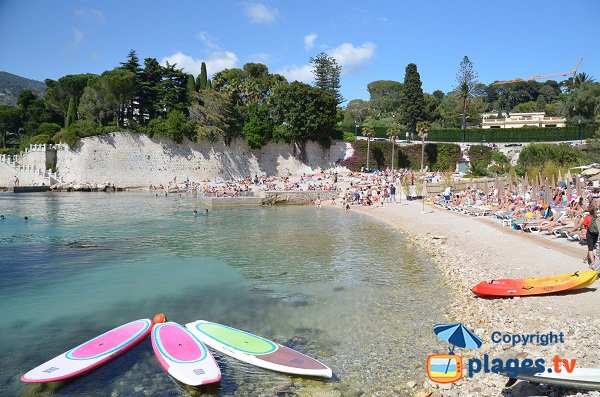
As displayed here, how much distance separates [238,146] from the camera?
47.8 m

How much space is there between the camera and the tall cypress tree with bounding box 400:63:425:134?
5150cm

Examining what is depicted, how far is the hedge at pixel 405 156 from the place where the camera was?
4897 centimetres

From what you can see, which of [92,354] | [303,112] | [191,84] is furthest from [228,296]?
[191,84]

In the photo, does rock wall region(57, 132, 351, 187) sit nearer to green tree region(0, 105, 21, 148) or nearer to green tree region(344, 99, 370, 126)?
green tree region(0, 105, 21, 148)

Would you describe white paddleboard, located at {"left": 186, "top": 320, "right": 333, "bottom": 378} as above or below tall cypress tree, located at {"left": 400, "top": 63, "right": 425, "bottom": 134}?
below

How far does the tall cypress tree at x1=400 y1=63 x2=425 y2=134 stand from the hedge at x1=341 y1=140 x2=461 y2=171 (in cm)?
479

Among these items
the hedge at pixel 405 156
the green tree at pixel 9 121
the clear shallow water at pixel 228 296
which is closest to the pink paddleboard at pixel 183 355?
the clear shallow water at pixel 228 296

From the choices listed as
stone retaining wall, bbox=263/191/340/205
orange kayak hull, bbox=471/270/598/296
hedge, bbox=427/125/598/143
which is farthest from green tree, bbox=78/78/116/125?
orange kayak hull, bbox=471/270/598/296

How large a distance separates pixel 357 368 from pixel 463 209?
731 inches

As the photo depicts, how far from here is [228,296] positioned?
415 inches

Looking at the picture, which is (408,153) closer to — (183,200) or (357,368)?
(183,200)

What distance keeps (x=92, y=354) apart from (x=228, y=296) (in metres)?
3.82

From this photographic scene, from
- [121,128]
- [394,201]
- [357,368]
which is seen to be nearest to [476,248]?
[357,368]

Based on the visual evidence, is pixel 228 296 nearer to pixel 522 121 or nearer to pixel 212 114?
pixel 212 114
